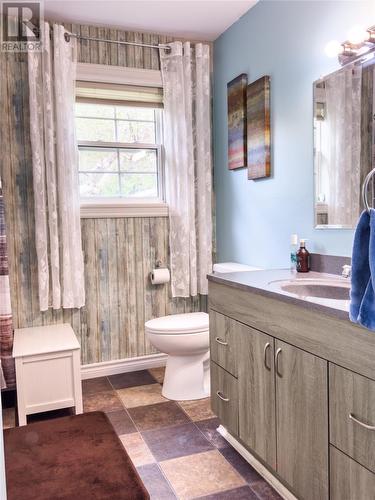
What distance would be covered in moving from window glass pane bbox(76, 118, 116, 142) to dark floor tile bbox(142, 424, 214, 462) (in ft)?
6.46

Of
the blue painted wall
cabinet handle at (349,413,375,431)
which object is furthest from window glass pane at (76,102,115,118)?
cabinet handle at (349,413,375,431)

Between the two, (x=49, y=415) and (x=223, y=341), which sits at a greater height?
(x=223, y=341)

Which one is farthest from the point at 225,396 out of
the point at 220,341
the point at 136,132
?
the point at 136,132

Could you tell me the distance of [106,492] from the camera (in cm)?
124

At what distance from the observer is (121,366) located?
3.15 metres

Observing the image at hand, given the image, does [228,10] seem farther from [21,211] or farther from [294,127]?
[21,211]

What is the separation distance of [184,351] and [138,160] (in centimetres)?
144

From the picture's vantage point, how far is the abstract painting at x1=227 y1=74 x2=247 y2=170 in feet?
9.25

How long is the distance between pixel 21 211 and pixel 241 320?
171 centimetres

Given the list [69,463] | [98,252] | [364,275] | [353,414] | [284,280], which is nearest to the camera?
[364,275]

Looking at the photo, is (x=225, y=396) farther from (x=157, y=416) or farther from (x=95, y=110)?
(x=95, y=110)

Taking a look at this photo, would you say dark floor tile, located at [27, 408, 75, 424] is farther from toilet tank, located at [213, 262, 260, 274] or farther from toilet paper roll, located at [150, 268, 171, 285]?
toilet tank, located at [213, 262, 260, 274]

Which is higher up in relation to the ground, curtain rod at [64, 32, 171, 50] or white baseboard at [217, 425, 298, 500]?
curtain rod at [64, 32, 171, 50]

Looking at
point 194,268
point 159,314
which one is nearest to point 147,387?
point 159,314
